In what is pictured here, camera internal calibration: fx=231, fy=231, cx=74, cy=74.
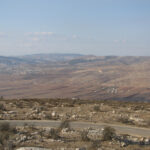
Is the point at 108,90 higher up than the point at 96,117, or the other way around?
the point at 96,117

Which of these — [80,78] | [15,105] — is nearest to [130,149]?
[15,105]

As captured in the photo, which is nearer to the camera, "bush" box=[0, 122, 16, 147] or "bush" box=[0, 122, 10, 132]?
"bush" box=[0, 122, 16, 147]

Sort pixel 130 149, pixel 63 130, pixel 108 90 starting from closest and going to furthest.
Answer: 1. pixel 130 149
2. pixel 63 130
3. pixel 108 90

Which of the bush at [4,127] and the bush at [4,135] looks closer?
the bush at [4,135]

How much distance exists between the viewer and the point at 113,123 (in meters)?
20.8

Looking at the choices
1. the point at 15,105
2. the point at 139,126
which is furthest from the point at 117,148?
the point at 15,105

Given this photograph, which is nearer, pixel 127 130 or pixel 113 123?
pixel 127 130

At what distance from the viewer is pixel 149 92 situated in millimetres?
90250

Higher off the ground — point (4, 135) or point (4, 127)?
point (4, 135)

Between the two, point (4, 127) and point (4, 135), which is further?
point (4, 127)

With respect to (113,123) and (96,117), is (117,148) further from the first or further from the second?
(96,117)

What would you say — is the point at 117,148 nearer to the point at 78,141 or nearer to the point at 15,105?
the point at 78,141

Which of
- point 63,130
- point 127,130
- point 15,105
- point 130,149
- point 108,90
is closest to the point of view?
point 130,149

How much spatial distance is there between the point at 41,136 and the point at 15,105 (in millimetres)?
16142
